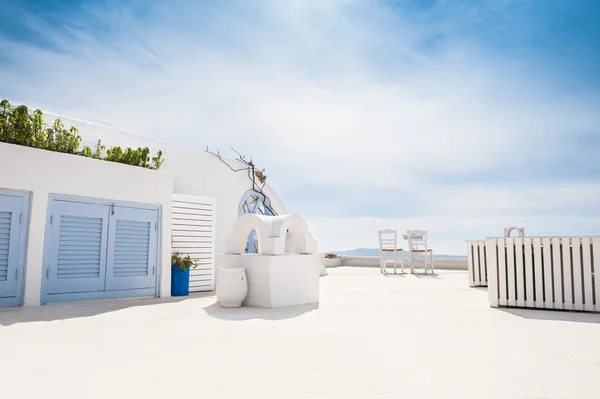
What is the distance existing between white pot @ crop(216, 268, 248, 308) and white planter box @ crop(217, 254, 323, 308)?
18 centimetres

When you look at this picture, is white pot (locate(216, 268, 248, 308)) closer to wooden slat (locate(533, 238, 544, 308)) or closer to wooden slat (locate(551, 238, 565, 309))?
wooden slat (locate(533, 238, 544, 308))

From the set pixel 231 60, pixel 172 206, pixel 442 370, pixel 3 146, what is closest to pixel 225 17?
pixel 231 60

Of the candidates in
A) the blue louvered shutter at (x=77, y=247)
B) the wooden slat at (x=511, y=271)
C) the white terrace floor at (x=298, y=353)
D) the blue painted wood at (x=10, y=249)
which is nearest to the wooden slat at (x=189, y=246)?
the blue louvered shutter at (x=77, y=247)

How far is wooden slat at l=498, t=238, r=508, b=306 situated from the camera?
5703 mm

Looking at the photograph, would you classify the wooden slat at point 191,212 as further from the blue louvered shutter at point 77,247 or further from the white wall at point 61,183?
the blue louvered shutter at point 77,247

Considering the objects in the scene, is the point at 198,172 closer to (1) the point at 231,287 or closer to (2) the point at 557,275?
(1) the point at 231,287

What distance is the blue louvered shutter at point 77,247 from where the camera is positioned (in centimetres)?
595

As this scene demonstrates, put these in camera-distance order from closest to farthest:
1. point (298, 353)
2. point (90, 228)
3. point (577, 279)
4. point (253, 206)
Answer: point (298, 353), point (577, 279), point (90, 228), point (253, 206)

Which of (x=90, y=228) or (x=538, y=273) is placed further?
(x=90, y=228)

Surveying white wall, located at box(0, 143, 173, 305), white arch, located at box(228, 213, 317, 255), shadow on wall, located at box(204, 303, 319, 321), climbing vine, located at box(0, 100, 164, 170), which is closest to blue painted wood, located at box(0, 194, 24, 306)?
white wall, located at box(0, 143, 173, 305)

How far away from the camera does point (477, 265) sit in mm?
8844

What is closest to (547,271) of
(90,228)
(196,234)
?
(196,234)

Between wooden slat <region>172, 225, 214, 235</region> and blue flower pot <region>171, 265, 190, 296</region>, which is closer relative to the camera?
blue flower pot <region>171, 265, 190, 296</region>

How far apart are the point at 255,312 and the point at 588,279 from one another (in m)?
4.24
